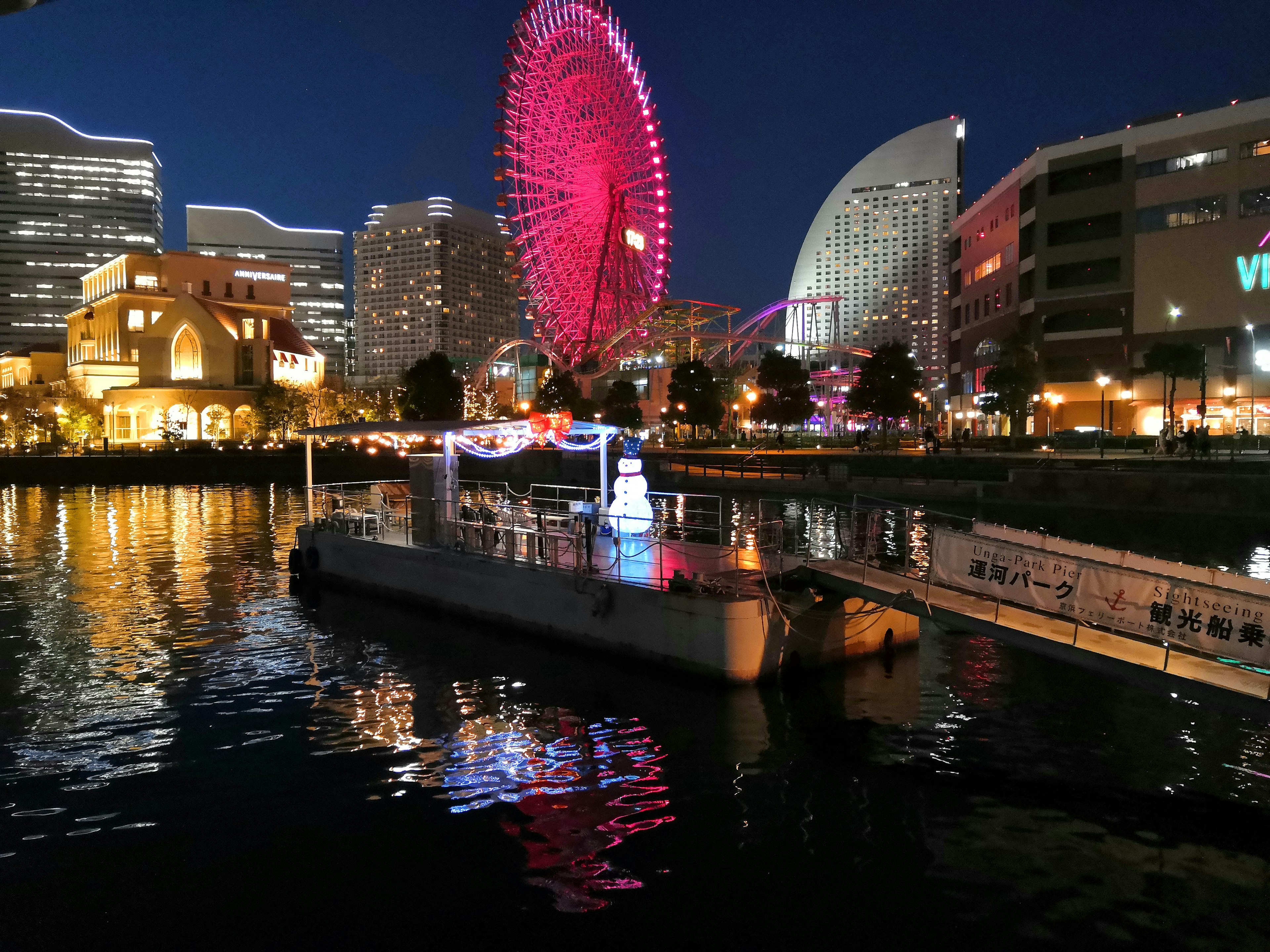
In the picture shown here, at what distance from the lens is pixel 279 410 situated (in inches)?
3794

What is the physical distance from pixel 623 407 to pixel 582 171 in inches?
1958

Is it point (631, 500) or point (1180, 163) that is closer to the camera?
point (631, 500)

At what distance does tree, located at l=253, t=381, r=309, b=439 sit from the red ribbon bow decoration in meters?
79.2

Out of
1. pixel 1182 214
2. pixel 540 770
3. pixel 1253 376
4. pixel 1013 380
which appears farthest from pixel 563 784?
pixel 1182 214

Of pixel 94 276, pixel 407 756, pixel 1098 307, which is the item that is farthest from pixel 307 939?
pixel 94 276

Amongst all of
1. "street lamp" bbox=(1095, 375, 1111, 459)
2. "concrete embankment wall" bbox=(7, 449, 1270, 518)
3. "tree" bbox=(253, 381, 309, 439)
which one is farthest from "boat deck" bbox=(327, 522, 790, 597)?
"tree" bbox=(253, 381, 309, 439)

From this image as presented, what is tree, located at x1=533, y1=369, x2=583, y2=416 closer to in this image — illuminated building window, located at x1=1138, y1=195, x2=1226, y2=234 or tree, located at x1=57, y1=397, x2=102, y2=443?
tree, located at x1=57, y1=397, x2=102, y2=443

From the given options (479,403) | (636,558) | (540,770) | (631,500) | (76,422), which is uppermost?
(479,403)

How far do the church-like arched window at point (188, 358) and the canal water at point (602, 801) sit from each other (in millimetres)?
93615

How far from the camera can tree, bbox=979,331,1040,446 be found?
69.9 m

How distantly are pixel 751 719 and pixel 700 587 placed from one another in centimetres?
268

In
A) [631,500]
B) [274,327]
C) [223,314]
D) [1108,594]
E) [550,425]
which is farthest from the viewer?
[274,327]

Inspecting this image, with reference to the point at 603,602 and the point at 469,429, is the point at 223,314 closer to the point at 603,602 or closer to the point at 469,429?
the point at 469,429

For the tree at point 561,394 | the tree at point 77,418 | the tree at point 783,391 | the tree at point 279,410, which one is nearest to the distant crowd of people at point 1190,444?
the tree at point 783,391
